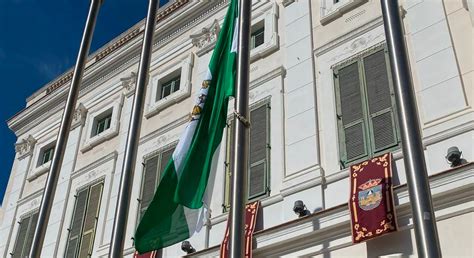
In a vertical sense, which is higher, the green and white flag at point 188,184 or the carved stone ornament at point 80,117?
the carved stone ornament at point 80,117

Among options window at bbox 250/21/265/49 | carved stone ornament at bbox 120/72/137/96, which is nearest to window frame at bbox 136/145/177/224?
window at bbox 250/21/265/49

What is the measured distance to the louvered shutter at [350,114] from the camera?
391 inches

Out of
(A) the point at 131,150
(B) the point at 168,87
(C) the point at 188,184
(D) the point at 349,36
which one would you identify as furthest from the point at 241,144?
(B) the point at 168,87

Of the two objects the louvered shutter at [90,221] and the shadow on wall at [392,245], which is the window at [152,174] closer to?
the louvered shutter at [90,221]

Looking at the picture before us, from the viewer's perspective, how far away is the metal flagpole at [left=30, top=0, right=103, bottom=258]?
30.3 feet

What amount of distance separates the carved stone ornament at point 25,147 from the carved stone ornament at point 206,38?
633 centimetres

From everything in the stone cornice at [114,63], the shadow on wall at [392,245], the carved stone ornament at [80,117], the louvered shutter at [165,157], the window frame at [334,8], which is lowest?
the shadow on wall at [392,245]

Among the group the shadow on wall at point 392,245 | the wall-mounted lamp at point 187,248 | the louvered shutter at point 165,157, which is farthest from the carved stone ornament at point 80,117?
the shadow on wall at point 392,245

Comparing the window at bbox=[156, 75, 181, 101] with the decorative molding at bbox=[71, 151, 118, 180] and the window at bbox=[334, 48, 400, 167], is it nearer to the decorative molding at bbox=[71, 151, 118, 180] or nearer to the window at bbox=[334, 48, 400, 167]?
the decorative molding at bbox=[71, 151, 118, 180]

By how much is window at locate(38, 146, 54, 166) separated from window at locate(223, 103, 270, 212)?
23.4 ft

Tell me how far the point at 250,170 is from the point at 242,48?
3507 mm

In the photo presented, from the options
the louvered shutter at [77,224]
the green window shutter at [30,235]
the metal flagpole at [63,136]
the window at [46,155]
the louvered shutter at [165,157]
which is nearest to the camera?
the metal flagpole at [63,136]

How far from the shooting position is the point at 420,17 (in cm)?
1041

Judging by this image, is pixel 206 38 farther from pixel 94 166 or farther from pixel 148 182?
pixel 94 166
